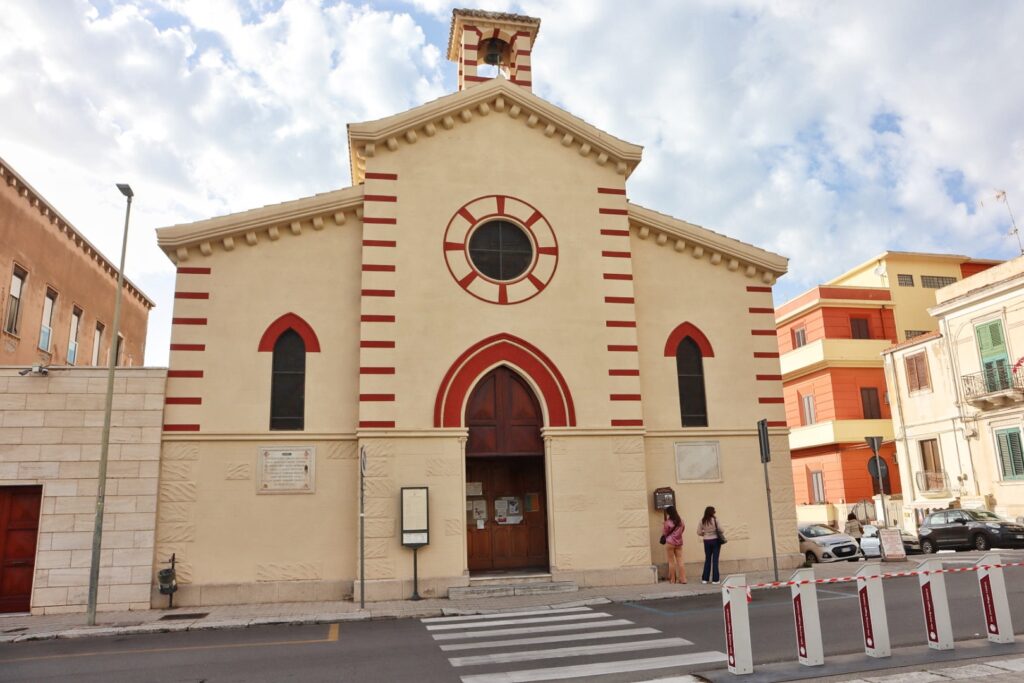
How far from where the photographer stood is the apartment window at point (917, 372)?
32156 millimetres

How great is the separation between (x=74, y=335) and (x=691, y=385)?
21.4m

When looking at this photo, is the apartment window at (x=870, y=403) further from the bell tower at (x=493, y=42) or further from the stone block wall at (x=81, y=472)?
the stone block wall at (x=81, y=472)

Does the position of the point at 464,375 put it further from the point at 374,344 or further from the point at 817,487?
the point at 817,487

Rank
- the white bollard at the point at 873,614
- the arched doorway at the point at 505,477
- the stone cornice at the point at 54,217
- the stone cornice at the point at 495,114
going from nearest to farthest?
the white bollard at the point at 873,614 < the arched doorway at the point at 505,477 < the stone cornice at the point at 495,114 < the stone cornice at the point at 54,217

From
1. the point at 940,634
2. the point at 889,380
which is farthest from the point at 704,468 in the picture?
the point at 889,380

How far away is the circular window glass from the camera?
18422 mm

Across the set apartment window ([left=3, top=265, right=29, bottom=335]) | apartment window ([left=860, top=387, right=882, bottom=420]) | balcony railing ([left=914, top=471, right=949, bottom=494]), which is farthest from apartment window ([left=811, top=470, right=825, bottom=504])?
apartment window ([left=3, top=265, right=29, bottom=335])

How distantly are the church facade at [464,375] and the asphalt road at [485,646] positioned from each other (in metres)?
3.15

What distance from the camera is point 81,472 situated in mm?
15711

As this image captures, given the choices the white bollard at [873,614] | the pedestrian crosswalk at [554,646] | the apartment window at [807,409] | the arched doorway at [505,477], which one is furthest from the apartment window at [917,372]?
the white bollard at [873,614]

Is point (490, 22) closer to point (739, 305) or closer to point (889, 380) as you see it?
point (739, 305)

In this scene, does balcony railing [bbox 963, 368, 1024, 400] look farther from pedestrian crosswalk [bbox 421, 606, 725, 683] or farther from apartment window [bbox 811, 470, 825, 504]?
pedestrian crosswalk [bbox 421, 606, 725, 683]

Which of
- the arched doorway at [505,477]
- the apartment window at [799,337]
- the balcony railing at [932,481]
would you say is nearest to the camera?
the arched doorway at [505,477]

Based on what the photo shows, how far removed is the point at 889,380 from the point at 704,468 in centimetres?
1981
